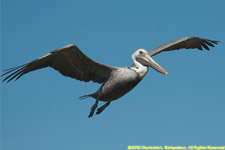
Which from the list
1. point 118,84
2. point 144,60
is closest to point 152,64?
point 144,60

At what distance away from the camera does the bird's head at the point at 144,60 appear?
1000 centimetres

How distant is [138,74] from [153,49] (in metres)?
2.44

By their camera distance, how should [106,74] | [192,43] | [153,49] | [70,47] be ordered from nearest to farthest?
1. [70,47]
2. [106,74]
3. [153,49]
4. [192,43]

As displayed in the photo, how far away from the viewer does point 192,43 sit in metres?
13.2

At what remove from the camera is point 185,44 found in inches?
512

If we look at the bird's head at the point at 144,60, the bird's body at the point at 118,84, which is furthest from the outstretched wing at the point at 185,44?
the bird's body at the point at 118,84

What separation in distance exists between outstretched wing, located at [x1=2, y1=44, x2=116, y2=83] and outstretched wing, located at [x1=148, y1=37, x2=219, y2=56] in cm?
224

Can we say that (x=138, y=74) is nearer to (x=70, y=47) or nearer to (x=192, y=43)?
(x=70, y=47)

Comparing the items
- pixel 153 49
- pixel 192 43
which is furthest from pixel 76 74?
pixel 192 43

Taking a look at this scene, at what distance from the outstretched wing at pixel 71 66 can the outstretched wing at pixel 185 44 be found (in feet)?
7.34

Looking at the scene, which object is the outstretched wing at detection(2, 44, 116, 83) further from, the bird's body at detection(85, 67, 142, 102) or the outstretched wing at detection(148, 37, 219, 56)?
the outstretched wing at detection(148, 37, 219, 56)

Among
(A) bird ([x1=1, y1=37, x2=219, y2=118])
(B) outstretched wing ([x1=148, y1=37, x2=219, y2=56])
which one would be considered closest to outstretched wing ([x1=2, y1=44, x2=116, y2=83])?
(A) bird ([x1=1, y1=37, x2=219, y2=118])

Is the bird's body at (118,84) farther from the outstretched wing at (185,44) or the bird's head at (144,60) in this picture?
the outstretched wing at (185,44)

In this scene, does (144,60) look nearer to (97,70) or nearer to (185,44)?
(97,70)
